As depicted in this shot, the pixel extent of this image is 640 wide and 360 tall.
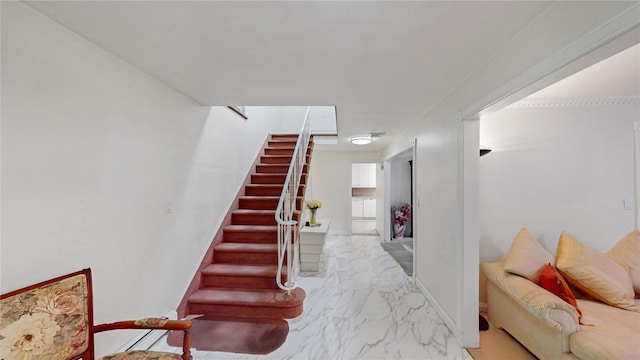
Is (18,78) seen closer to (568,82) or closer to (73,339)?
(73,339)

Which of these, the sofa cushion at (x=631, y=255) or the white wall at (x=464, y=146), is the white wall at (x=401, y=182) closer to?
the white wall at (x=464, y=146)

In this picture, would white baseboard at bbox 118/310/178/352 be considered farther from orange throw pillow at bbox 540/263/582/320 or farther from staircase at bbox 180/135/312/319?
orange throw pillow at bbox 540/263/582/320

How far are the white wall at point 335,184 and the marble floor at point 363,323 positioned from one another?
2.67 metres

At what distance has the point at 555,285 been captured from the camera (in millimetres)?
1895

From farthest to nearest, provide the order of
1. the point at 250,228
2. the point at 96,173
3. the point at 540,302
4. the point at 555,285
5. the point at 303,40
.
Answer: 1. the point at 250,228
2. the point at 555,285
3. the point at 540,302
4. the point at 96,173
5. the point at 303,40

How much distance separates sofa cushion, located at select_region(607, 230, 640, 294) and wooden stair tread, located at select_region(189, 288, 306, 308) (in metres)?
3.02

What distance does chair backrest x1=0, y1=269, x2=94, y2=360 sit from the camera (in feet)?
3.38

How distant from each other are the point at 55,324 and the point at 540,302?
292 centimetres

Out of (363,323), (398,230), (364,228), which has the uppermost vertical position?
(398,230)

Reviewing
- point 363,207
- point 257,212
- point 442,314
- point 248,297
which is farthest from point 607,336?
point 363,207

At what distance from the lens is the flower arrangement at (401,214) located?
6.17 metres

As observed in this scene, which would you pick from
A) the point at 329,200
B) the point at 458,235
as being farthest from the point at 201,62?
the point at 329,200

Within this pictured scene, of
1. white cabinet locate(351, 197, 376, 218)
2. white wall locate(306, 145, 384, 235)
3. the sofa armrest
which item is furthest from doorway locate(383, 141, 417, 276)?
the sofa armrest

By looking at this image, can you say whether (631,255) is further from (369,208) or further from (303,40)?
(369,208)
